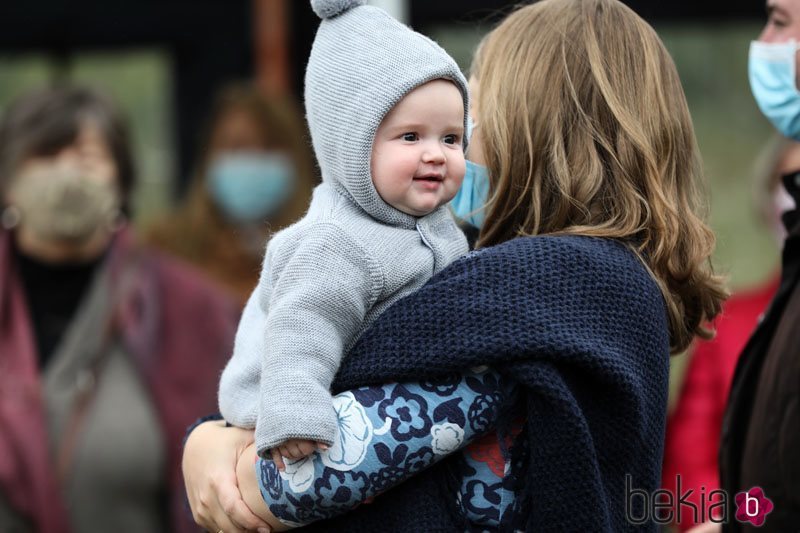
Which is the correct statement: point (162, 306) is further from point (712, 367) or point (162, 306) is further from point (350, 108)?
point (350, 108)

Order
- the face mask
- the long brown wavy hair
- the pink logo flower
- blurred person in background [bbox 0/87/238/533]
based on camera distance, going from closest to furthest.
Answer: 1. the long brown wavy hair
2. the pink logo flower
3. blurred person in background [bbox 0/87/238/533]
4. the face mask

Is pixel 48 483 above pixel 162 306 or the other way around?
the other way around

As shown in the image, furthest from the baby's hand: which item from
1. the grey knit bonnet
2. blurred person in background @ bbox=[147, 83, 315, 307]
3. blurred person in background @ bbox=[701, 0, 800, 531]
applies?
blurred person in background @ bbox=[147, 83, 315, 307]

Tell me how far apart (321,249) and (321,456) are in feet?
1.05

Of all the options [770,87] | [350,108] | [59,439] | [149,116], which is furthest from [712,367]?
[149,116]

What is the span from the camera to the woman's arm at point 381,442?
1910 millimetres

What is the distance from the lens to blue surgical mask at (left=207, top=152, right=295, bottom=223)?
5.21 meters

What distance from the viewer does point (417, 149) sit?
6.70ft

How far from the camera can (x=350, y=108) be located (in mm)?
2035

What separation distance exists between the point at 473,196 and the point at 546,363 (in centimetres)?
48

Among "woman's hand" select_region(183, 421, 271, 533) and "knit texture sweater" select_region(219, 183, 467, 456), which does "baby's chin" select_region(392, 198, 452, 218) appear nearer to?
"knit texture sweater" select_region(219, 183, 467, 456)

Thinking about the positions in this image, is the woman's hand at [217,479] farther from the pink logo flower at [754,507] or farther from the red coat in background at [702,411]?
the red coat in background at [702,411]

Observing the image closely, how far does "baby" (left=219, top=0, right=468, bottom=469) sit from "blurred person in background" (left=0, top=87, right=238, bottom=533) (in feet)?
6.51

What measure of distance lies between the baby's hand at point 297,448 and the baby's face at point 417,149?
0.42 metres
